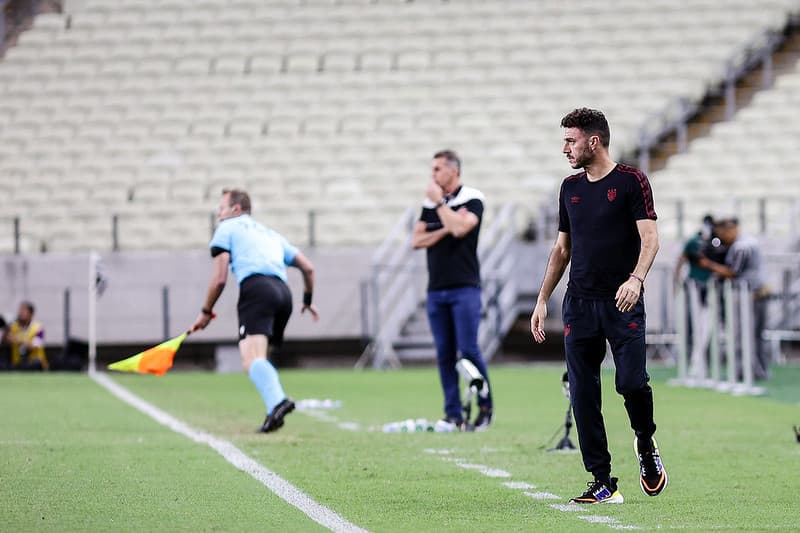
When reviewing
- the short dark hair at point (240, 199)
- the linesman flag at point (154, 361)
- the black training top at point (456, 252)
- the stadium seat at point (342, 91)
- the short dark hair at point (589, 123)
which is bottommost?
the linesman flag at point (154, 361)

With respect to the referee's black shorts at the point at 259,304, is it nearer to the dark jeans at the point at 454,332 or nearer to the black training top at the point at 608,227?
the dark jeans at the point at 454,332

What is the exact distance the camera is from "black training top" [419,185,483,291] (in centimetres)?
1152

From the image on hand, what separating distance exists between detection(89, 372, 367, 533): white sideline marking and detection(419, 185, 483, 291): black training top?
207 centimetres

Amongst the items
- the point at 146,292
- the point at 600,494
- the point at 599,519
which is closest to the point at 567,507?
the point at 600,494

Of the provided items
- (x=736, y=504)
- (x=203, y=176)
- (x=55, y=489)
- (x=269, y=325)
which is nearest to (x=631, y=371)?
(x=736, y=504)

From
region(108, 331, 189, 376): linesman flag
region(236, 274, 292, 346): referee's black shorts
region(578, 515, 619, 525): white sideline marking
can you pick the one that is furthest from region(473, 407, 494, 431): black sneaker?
region(578, 515, 619, 525): white sideline marking

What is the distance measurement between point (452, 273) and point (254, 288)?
1455 mm

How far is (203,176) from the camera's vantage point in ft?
85.4

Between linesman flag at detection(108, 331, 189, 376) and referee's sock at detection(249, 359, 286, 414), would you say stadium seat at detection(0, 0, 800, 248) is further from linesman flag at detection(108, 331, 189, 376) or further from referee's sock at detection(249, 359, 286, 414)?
referee's sock at detection(249, 359, 286, 414)

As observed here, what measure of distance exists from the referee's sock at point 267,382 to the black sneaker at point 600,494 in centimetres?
419

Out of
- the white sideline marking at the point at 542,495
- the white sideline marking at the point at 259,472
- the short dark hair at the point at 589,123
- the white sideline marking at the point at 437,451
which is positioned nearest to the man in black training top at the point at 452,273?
the white sideline marking at the point at 437,451

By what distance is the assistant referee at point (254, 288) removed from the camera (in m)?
11.1

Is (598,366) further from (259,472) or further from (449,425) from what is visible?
(449,425)

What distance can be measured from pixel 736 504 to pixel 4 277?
1813cm
